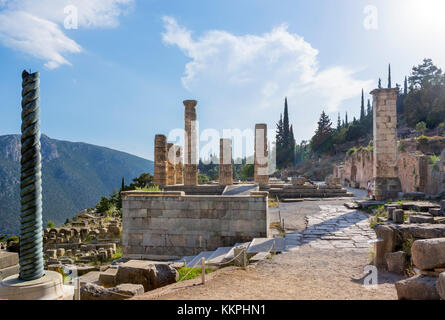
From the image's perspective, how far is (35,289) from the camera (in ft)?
9.60

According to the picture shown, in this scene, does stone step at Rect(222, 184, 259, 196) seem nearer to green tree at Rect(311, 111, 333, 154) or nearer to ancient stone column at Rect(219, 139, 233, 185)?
ancient stone column at Rect(219, 139, 233, 185)

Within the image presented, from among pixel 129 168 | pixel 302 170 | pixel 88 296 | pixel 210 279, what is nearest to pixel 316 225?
pixel 210 279

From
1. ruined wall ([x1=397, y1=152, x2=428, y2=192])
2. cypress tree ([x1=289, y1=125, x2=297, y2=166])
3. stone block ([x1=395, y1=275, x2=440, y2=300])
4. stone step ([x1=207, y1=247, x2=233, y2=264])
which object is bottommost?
stone step ([x1=207, y1=247, x2=233, y2=264])

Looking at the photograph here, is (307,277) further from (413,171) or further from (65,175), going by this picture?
(65,175)

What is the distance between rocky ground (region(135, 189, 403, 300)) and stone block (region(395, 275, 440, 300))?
413mm

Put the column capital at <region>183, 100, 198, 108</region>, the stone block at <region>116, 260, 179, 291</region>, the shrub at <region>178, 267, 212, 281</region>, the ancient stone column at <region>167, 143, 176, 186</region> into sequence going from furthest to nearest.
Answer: the ancient stone column at <region>167, 143, 176, 186</region>, the column capital at <region>183, 100, 198, 108</region>, the shrub at <region>178, 267, 212, 281</region>, the stone block at <region>116, 260, 179, 291</region>

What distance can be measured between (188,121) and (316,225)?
11.4 m

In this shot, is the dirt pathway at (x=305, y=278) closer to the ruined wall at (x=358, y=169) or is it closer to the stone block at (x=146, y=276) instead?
the stone block at (x=146, y=276)

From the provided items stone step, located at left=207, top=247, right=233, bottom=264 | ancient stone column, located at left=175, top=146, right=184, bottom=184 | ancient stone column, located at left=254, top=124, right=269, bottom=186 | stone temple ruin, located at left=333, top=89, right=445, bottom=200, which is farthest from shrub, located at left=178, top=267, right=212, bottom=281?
ancient stone column, located at left=175, top=146, right=184, bottom=184

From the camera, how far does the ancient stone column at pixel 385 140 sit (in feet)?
42.2

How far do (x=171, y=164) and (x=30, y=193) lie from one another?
18.6 meters

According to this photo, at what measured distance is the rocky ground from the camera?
4.03m
